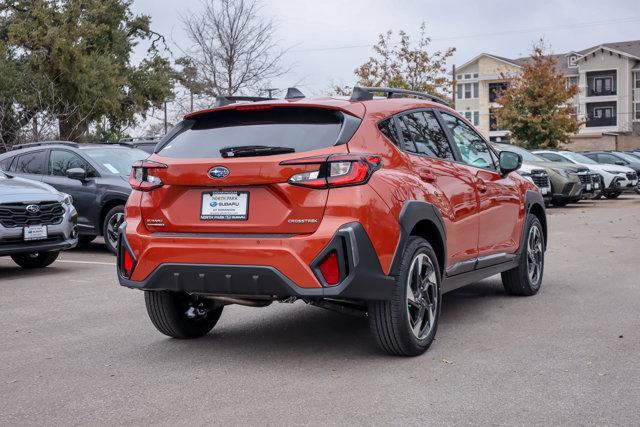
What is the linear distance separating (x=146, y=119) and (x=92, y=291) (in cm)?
3772

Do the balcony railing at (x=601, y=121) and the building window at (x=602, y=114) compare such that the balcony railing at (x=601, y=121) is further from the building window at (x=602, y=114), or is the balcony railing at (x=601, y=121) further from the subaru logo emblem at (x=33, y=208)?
the subaru logo emblem at (x=33, y=208)

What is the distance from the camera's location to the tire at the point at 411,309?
18.8 feet

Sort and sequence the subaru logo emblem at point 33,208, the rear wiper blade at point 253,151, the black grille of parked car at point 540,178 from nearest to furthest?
the rear wiper blade at point 253,151, the subaru logo emblem at point 33,208, the black grille of parked car at point 540,178

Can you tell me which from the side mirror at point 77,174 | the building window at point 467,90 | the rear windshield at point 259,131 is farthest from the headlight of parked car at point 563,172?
the building window at point 467,90

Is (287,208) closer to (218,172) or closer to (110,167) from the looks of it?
(218,172)

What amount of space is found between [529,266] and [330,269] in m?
3.68

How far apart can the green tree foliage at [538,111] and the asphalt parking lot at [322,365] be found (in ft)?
123

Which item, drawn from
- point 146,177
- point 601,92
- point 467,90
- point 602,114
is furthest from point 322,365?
point 467,90

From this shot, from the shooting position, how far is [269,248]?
5.51 metres

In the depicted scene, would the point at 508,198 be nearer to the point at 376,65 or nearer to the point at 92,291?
the point at 92,291

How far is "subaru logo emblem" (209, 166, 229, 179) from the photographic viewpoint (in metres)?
5.70

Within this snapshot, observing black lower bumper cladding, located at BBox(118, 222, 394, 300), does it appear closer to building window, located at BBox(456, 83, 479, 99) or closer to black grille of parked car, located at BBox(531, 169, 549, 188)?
black grille of parked car, located at BBox(531, 169, 549, 188)

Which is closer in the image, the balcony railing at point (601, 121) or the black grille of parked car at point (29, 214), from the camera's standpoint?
the black grille of parked car at point (29, 214)

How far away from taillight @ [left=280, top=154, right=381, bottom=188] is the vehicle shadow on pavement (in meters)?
1.25
